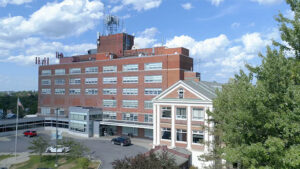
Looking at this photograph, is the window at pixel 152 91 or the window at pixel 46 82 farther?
the window at pixel 46 82

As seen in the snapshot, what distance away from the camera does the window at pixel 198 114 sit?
28778mm

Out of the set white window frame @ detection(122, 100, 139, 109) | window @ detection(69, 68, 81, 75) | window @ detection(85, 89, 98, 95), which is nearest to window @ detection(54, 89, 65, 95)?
window @ detection(69, 68, 81, 75)

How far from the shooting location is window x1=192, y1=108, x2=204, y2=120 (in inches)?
1133

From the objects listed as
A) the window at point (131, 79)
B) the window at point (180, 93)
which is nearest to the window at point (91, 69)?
the window at point (131, 79)

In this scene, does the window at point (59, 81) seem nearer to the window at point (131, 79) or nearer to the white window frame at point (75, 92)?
the white window frame at point (75, 92)

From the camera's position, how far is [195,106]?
29.1 m

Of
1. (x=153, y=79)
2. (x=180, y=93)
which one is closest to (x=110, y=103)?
(x=153, y=79)

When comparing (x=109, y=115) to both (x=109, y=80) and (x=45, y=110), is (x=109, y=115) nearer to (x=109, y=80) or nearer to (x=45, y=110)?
(x=109, y=80)

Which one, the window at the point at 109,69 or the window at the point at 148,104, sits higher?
the window at the point at 109,69

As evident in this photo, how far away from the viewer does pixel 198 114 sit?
29.1 m

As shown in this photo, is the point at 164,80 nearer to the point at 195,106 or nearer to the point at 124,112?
the point at 124,112

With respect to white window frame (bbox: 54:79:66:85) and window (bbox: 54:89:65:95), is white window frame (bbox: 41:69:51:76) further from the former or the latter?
window (bbox: 54:89:65:95)

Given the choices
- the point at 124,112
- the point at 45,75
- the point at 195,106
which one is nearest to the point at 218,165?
the point at 195,106

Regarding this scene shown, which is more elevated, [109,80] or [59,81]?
[59,81]
